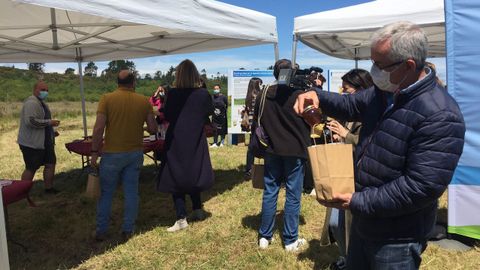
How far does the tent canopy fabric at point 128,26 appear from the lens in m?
3.05

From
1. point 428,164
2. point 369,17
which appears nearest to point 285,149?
point 369,17

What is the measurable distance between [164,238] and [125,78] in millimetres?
1582

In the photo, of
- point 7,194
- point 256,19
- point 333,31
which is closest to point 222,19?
point 256,19

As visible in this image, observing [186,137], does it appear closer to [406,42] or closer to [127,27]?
[127,27]

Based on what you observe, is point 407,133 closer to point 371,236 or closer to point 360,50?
point 371,236

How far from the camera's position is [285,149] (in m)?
3.39

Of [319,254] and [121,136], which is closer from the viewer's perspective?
[319,254]

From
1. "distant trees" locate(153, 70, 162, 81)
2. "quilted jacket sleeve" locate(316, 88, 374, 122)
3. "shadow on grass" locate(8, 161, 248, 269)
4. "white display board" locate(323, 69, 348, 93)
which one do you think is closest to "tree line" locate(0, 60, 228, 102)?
"distant trees" locate(153, 70, 162, 81)

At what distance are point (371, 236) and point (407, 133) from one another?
1.52 feet

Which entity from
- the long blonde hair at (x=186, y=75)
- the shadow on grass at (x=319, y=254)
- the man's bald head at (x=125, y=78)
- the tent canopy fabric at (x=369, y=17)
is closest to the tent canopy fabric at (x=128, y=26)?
the long blonde hair at (x=186, y=75)

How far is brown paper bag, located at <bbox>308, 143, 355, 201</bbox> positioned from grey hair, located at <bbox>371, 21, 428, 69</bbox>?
43 cm

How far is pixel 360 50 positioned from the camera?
8039mm

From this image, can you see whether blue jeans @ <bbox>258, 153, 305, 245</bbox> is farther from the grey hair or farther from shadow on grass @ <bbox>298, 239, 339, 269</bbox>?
the grey hair

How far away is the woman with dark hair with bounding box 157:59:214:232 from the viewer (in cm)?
A: 388
